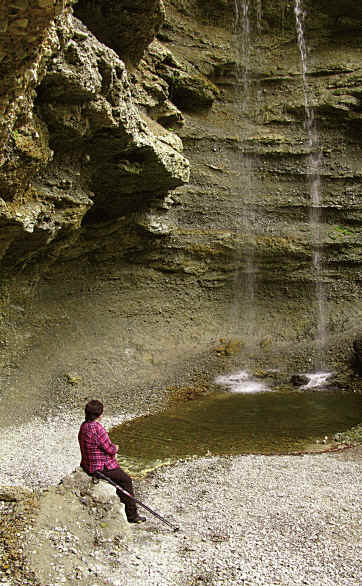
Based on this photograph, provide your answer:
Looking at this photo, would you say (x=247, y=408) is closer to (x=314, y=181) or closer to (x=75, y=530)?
(x=75, y=530)

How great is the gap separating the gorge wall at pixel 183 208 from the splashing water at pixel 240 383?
1.40 m

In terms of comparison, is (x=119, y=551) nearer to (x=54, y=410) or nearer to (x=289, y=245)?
A: (x=54, y=410)

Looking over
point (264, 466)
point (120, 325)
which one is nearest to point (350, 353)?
point (120, 325)

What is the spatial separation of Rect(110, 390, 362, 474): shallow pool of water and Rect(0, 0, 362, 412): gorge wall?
2.54 m

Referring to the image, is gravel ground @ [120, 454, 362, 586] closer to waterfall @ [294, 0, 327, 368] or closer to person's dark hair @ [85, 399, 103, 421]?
person's dark hair @ [85, 399, 103, 421]

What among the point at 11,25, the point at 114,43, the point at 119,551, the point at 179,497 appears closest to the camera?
the point at 11,25

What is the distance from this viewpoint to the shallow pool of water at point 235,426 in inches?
474

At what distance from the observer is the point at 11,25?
4.05 metres

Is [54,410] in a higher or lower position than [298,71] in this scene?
lower

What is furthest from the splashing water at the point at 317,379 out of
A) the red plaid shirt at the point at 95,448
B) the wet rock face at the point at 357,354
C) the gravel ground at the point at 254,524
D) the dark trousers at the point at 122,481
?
the red plaid shirt at the point at 95,448

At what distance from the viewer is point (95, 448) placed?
690 cm

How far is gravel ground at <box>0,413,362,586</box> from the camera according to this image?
6.08 metres

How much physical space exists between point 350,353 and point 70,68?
15244mm

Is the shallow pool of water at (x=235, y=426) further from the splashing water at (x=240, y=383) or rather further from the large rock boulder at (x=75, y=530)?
the large rock boulder at (x=75, y=530)
